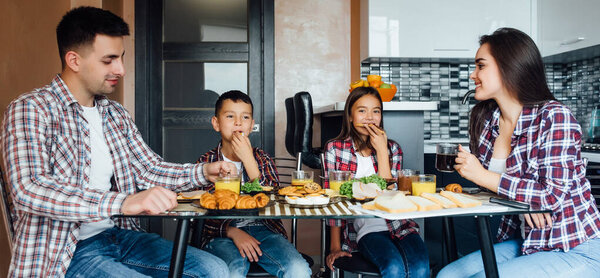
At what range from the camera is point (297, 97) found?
115 inches

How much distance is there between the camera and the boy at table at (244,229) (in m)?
1.71

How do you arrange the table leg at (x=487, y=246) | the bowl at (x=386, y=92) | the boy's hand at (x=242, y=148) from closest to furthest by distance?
the table leg at (x=487, y=246) → the boy's hand at (x=242, y=148) → the bowl at (x=386, y=92)

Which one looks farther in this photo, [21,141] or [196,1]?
[196,1]

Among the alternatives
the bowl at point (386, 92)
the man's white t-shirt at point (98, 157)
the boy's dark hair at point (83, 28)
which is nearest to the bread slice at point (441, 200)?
the man's white t-shirt at point (98, 157)

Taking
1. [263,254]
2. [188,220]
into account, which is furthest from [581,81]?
[188,220]

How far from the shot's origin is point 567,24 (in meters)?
3.37

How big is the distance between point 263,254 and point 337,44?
9.17ft

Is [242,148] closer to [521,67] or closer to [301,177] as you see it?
[301,177]

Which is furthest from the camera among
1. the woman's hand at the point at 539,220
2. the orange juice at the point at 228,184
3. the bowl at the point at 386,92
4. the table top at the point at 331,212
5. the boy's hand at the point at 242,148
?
the bowl at the point at 386,92

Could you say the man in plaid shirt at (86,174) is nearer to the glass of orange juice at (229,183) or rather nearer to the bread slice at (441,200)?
the glass of orange juice at (229,183)

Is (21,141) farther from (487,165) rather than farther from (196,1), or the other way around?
(196,1)

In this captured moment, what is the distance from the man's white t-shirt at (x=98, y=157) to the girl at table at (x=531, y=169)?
3.86ft

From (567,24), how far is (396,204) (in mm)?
2805

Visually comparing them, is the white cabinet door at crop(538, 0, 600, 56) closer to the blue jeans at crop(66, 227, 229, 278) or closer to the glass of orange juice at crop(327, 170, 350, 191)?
the glass of orange juice at crop(327, 170, 350, 191)
